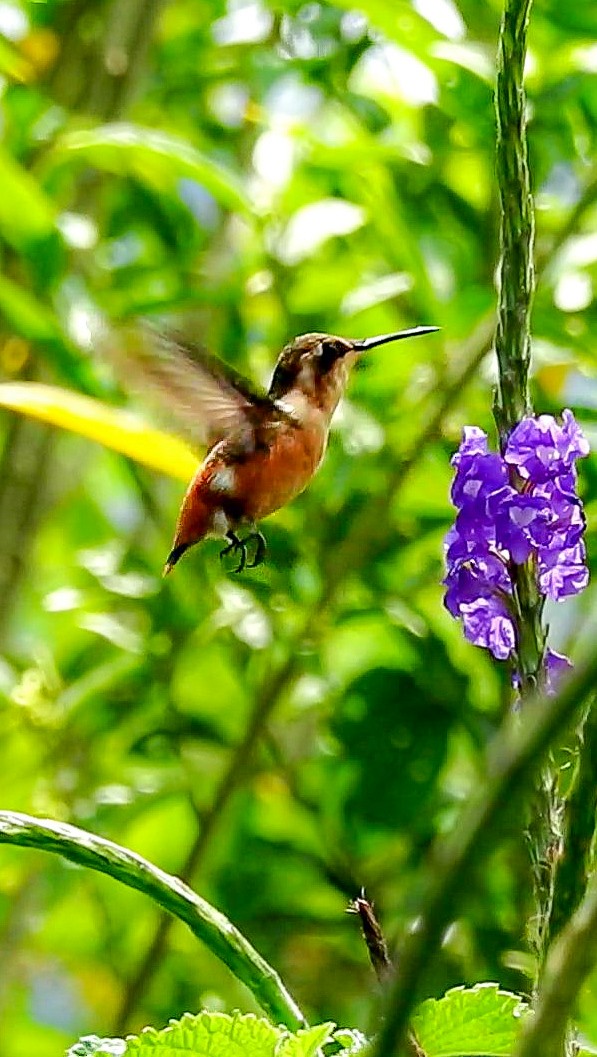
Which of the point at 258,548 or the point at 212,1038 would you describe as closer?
the point at 212,1038

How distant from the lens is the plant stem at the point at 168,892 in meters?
0.58

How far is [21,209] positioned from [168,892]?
0.83 m

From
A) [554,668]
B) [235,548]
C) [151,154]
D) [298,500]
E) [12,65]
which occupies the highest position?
[12,65]

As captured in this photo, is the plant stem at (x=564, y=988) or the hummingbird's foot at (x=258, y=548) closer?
the plant stem at (x=564, y=988)

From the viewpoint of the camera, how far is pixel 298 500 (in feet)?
5.28

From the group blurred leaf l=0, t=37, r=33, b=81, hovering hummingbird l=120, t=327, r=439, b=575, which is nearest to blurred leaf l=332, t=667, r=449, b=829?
hovering hummingbird l=120, t=327, r=439, b=575

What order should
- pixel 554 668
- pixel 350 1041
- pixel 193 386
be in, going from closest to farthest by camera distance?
1. pixel 350 1041
2. pixel 554 668
3. pixel 193 386

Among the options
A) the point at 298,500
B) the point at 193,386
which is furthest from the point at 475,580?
the point at 298,500

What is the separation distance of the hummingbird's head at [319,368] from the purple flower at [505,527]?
22.5 inches

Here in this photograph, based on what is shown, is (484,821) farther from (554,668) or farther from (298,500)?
(298,500)

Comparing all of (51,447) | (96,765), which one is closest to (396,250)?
(51,447)

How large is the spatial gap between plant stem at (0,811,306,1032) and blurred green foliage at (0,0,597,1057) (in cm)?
80

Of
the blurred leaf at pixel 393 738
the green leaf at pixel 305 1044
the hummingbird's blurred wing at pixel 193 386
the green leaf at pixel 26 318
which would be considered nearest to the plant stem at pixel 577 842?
the green leaf at pixel 305 1044

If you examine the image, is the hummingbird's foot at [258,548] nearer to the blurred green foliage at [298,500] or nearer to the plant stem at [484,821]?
the blurred green foliage at [298,500]
